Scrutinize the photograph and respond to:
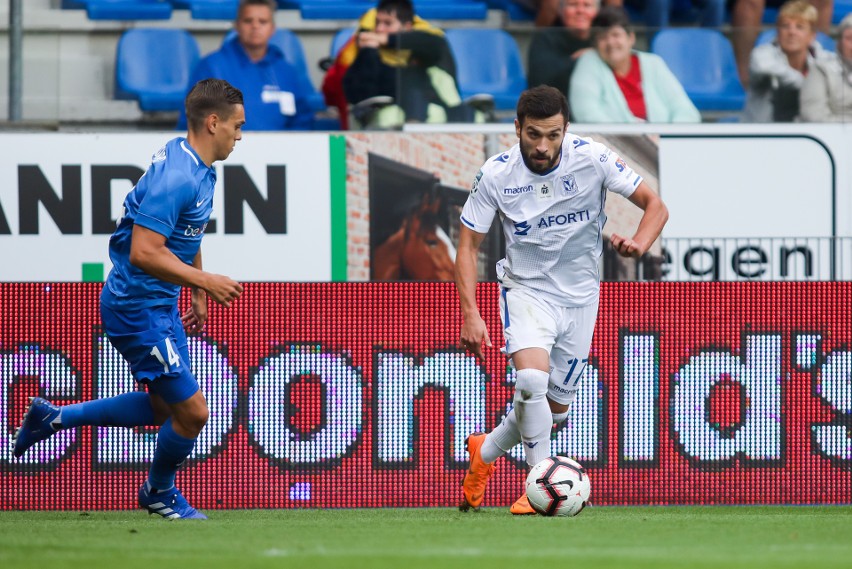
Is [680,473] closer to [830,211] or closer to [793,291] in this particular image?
[793,291]

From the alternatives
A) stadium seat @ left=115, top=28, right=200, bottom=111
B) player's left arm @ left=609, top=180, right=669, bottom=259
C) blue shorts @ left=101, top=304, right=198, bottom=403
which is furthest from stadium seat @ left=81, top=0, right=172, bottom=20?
player's left arm @ left=609, top=180, right=669, bottom=259

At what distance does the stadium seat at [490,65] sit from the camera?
10477 millimetres

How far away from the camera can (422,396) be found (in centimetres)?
833

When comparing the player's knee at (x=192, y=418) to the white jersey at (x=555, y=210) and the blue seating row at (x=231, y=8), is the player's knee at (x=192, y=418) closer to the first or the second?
the white jersey at (x=555, y=210)

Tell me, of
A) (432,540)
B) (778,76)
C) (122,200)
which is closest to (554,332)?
(432,540)

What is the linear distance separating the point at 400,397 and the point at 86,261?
265 cm

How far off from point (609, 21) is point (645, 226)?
3900 mm

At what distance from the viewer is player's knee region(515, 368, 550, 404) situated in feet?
22.7

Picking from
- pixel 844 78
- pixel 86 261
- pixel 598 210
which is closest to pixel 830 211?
pixel 844 78

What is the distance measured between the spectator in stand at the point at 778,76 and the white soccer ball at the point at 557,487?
14.3 feet

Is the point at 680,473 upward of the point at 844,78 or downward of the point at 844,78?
downward

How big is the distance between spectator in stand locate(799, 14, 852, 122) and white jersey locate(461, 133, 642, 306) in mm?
3649

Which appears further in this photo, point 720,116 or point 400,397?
point 720,116

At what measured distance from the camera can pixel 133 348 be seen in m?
6.90
